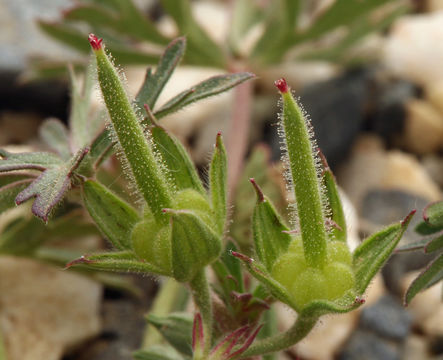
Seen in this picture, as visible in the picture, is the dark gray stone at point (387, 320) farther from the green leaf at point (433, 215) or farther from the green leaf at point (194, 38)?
the green leaf at point (194, 38)

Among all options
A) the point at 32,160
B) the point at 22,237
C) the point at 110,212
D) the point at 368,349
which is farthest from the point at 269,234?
the point at 368,349

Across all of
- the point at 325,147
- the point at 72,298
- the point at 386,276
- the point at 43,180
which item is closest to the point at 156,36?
the point at 325,147

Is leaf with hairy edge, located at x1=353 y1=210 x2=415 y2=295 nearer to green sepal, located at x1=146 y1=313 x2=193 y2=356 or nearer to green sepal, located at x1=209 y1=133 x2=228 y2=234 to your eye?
green sepal, located at x1=209 y1=133 x2=228 y2=234

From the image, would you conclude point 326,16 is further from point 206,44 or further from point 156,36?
point 156,36

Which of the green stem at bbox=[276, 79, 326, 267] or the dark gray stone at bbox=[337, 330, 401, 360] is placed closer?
the green stem at bbox=[276, 79, 326, 267]

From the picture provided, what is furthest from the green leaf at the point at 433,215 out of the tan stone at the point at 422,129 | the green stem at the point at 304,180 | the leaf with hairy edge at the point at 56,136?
the tan stone at the point at 422,129

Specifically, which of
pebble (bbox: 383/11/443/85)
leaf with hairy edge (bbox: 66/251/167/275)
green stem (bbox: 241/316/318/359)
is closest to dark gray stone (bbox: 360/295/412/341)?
green stem (bbox: 241/316/318/359)
